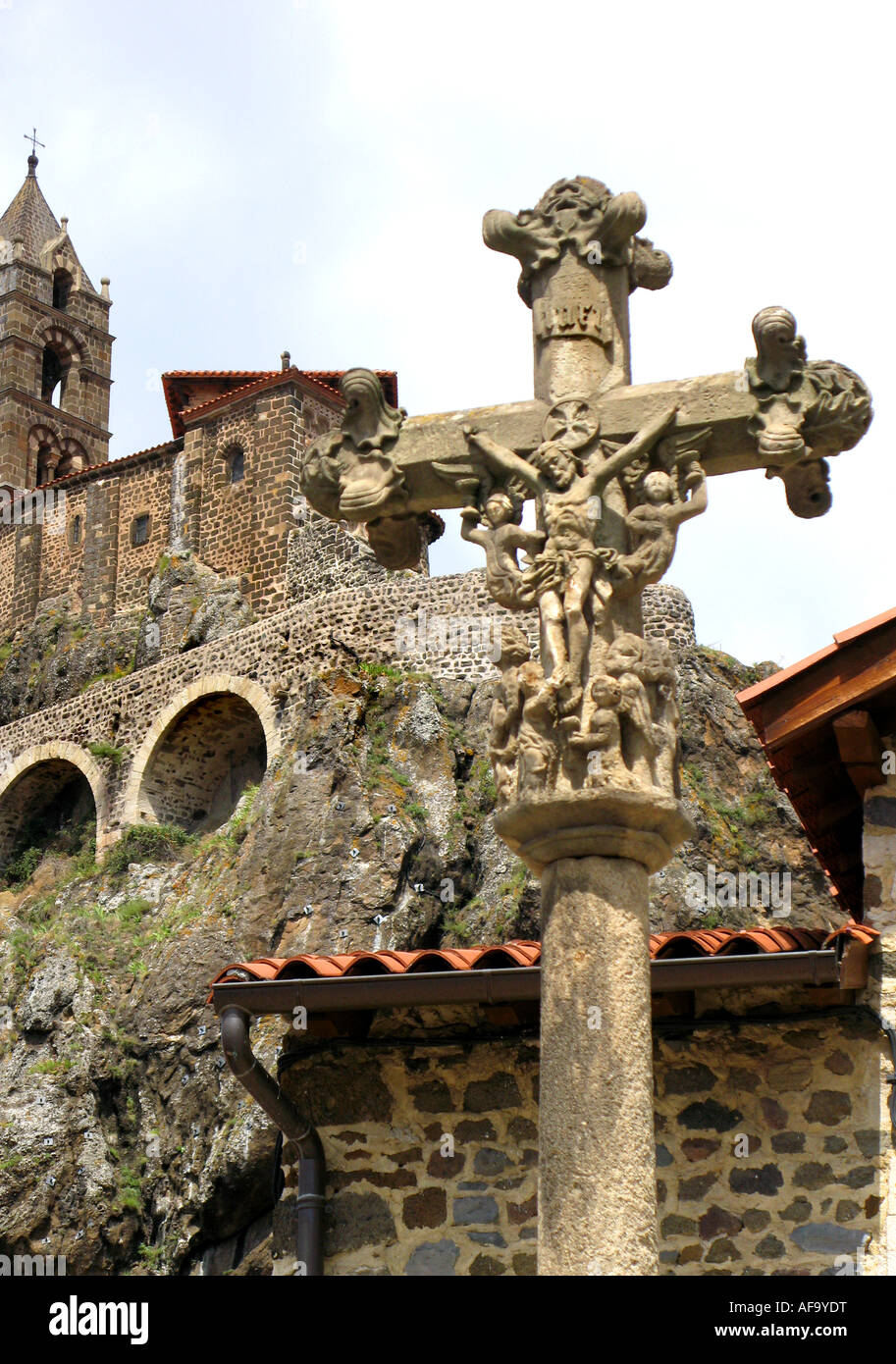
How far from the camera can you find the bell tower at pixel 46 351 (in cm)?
5028

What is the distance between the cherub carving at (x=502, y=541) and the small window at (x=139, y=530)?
35496 millimetres

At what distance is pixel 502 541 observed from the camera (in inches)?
204

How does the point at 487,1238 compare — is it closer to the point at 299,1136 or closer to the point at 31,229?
the point at 299,1136

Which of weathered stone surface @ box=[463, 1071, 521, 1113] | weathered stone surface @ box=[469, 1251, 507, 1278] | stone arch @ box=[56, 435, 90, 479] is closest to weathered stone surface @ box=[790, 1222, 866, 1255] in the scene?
weathered stone surface @ box=[469, 1251, 507, 1278]

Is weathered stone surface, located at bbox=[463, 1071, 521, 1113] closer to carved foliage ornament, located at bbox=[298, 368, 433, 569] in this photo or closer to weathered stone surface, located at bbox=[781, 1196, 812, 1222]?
weathered stone surface, located at bbox=[781, 1196, 812, 1222]

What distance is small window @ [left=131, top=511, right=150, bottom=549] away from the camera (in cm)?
4022

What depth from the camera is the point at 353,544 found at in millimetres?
34688

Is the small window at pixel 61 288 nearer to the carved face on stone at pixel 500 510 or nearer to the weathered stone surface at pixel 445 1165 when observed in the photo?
the weathered stone surface at pixel 445 1165

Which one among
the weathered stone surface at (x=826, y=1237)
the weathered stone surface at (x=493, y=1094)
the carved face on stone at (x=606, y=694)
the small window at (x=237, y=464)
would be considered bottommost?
the weathered stone surface at (x=826, y=1237)

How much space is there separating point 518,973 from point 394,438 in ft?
9.68

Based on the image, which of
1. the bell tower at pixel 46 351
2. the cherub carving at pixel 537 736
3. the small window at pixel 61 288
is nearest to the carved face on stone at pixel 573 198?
the cherub carving at pixel 537 736

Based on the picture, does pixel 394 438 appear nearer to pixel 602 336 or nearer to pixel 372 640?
pixel 602 336

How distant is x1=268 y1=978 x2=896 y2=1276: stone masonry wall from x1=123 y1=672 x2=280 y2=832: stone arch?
1002 inches
